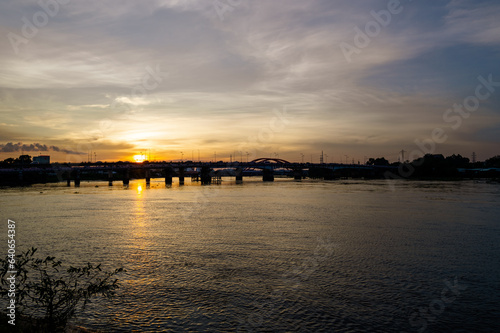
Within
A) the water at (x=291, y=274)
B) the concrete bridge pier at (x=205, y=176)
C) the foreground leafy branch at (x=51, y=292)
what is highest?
the concrete bridge pier at (x=205, y=176)

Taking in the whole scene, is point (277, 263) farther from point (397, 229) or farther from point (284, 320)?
point (397, 229)

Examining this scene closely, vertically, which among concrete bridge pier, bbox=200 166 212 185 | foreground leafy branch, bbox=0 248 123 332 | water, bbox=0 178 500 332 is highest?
concrete bridge pier, bbox=200 166 212 185

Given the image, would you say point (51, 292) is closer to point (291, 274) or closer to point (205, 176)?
point (291, 274)

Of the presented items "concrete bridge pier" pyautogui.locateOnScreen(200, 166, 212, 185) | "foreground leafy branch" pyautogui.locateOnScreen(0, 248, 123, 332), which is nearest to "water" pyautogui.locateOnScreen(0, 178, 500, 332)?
"foreground leafy branch" pyautogui.locateOnScreen(0, 248, 123, 332)

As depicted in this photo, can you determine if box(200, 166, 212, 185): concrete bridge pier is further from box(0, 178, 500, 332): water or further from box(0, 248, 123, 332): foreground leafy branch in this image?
box(0, 248, 123, 332): foreground leafy branch

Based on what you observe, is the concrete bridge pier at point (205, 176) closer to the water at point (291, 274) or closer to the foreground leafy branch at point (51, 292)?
the water at point (291, 274)

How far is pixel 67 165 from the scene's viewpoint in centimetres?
16038

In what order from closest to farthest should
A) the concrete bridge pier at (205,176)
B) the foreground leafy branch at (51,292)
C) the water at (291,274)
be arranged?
the foreground leafy branch at (51,292), the water at (291,274), the concrete bridge pier at (205,176)

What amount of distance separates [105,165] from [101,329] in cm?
17688

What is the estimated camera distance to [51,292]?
392 inches

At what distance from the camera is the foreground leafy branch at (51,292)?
33.3 ft

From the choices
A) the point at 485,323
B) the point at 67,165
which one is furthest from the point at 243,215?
the point at 67,165

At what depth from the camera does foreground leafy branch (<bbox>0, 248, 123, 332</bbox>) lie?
1016 cm

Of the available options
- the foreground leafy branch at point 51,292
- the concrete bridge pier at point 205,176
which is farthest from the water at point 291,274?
the concrete bridge pier at point 205,176
